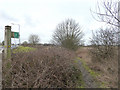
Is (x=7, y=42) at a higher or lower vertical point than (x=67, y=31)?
lower

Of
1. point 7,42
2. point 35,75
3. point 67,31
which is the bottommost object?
point 35,75

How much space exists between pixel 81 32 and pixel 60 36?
4.83 metres

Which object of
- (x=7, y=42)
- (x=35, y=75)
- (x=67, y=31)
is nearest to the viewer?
(x=35, y=75)

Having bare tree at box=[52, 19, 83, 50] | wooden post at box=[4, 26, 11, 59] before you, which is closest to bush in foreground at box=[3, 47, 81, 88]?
wooden post at box=[4, 26, 11, 59]

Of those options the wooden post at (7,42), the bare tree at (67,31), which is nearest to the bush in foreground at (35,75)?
the wooden post at (7,42)

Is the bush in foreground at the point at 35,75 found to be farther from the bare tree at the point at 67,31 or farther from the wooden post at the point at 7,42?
the bare tree at the point at 67,31

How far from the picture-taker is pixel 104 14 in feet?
12.0

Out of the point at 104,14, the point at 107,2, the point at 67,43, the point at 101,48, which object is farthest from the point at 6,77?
the point at 67,43

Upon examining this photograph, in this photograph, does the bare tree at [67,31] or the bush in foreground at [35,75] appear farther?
the bare tree at [67,31]

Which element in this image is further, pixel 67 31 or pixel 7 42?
pixel 67 31

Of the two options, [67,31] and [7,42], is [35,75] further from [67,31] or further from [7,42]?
[67,31]

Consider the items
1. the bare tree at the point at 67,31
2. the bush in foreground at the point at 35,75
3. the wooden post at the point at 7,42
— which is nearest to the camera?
the bush in foreground at the point at 35,75

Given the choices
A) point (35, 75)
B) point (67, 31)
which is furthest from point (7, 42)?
point (67, 31)

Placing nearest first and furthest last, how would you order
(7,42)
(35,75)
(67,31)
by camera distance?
1. (35,75)
2. (7,42)
3. (67,31)
